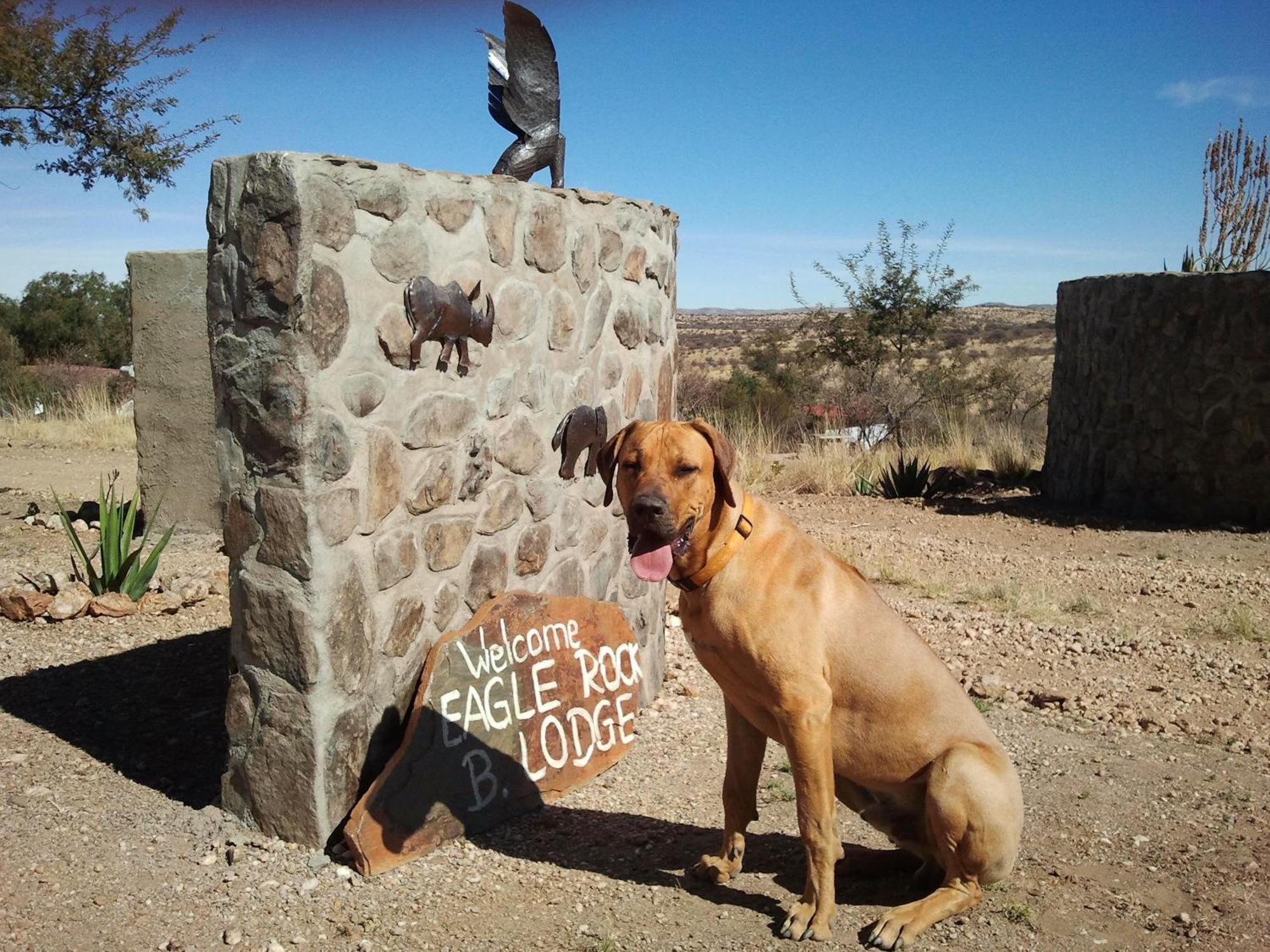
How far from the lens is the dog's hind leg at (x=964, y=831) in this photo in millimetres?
3541

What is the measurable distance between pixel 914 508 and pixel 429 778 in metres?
9.23

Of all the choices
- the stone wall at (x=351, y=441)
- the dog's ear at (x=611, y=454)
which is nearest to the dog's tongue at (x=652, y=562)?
the dog's ear at (x=611, y=454)

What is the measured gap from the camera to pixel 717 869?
407cm

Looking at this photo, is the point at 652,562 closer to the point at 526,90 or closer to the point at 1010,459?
the point at 526,90

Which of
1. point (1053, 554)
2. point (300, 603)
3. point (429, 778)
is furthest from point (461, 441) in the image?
point (1053, 554)

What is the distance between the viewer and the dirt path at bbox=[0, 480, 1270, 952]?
12.4 feet

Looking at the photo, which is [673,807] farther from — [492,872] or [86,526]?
[86,526]

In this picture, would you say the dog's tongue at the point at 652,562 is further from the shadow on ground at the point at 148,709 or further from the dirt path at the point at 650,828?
the shadow on ground at the point at 148,709

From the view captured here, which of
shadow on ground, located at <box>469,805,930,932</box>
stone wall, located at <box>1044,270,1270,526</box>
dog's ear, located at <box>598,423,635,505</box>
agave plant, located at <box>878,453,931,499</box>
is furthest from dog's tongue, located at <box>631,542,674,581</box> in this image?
agave plant, located at <box>878,453,931,499</box>

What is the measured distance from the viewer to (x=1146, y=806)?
191 inches

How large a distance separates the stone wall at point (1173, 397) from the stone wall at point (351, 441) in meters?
8.63

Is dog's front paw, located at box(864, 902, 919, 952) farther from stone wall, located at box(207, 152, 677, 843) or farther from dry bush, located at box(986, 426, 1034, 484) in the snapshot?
dry bush, located at box(986, 426, 1034, 484)

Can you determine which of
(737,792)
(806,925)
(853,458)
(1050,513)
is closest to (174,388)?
(737,792)

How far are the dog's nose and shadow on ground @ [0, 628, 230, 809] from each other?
2.38 meters
